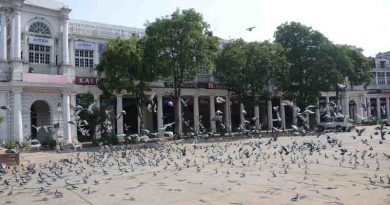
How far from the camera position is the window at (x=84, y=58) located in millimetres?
40188

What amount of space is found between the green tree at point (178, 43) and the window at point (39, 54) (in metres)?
9.78

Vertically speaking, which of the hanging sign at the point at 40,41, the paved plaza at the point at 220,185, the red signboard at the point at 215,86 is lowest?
the paved plaza at the point at 220,185

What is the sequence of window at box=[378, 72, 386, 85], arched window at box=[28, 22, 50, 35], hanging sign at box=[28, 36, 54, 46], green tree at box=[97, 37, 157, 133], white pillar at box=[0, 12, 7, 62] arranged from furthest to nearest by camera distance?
1. window at box=[378, 72, 386, 85]
2. arched window at box=[28, 22, 50, 35]
3. hanging sign at box=[28, 36, 54, 46]
4. white pillar at box=[0, 12, 7, 62]
5. green tree at box=[97, 37, 157, 133]

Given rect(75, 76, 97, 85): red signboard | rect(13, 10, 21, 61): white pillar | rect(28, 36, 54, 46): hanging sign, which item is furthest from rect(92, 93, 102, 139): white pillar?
rect(13, 10, 21, 61): white pillar

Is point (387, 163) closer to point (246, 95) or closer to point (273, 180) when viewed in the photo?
point (273, 180)

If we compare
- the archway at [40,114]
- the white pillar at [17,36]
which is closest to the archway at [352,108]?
the archway at [40,114]

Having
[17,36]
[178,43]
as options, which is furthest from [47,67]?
[178,43]

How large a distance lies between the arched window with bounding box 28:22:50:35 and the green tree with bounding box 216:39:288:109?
17.2 metres

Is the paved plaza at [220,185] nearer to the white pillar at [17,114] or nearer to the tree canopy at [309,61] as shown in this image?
the white pillar at [17,114]

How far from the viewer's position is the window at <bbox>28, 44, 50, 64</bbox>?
36625 mm

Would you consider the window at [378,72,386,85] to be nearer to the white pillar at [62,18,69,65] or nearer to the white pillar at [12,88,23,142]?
the white pillar at [62,18,69,65]

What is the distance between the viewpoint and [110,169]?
16.3 m

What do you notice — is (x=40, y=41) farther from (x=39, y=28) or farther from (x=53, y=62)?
(x=53, y=62)

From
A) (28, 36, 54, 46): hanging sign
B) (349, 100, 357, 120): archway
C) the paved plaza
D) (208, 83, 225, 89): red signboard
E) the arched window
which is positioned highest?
the arched window
